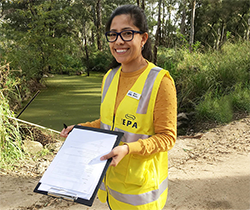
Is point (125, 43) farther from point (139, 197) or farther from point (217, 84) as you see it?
point (217, 84)

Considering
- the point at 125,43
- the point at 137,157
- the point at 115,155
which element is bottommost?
the point at 137,157

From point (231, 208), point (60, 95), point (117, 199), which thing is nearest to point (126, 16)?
point (117, 199)

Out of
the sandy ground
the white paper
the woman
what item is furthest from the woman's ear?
the sandy ground

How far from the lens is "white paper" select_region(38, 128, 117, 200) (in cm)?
98

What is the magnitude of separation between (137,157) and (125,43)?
579 mm

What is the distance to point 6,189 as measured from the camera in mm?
2959

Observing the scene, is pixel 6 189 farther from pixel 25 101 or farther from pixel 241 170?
pixel 25 101

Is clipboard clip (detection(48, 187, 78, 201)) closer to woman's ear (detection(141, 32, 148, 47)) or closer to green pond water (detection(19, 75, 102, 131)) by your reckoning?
woman's ear (detection(141, 32, 148, 47))

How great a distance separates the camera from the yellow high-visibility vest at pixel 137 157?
119cm

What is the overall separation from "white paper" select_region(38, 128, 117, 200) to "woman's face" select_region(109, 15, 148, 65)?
415 millimetres

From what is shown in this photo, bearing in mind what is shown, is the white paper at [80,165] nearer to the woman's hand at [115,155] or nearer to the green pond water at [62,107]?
the woman's hand at [115,155]

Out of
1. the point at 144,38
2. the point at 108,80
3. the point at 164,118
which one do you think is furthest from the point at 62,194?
the point at 144,38

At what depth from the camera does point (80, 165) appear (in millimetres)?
1044

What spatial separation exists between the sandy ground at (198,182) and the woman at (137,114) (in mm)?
1487
